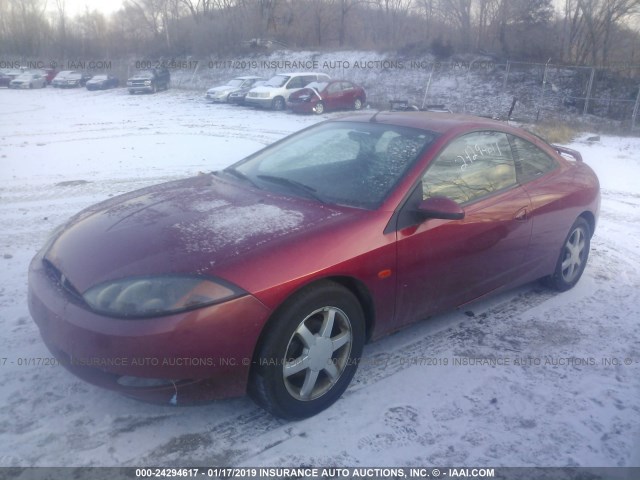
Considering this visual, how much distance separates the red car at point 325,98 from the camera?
65.0ft

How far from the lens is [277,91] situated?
69.8 feet

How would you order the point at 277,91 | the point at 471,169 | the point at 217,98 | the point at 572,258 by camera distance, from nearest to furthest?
1. the point at 471,169
2. the point at 572,258
3. the point at 277,91
4. the point at 217,98

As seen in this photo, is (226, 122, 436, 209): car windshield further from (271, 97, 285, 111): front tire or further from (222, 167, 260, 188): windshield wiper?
(271, 97, 285, 111): front tire

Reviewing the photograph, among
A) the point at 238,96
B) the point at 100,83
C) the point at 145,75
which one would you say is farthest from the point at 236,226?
the point at 100,83

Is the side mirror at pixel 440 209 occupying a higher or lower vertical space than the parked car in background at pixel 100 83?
higher

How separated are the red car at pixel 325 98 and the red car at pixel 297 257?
16.0 m

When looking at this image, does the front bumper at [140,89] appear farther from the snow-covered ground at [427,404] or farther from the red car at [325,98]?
the snow-covered ground at [427,404]

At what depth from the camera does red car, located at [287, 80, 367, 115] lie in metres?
19.8

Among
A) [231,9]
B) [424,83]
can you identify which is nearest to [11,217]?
[424,83]

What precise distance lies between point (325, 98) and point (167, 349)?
18747 millimetres

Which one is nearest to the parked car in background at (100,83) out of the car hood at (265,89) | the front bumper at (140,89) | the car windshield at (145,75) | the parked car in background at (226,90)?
the car windshield at (145,75)

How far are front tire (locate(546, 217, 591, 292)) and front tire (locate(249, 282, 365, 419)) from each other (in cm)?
233

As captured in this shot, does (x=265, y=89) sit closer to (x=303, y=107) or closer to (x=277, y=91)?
(x=277, y=91)

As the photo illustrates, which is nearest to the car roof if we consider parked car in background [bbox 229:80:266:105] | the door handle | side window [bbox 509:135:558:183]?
side window [bbox 509:135:558:183]
